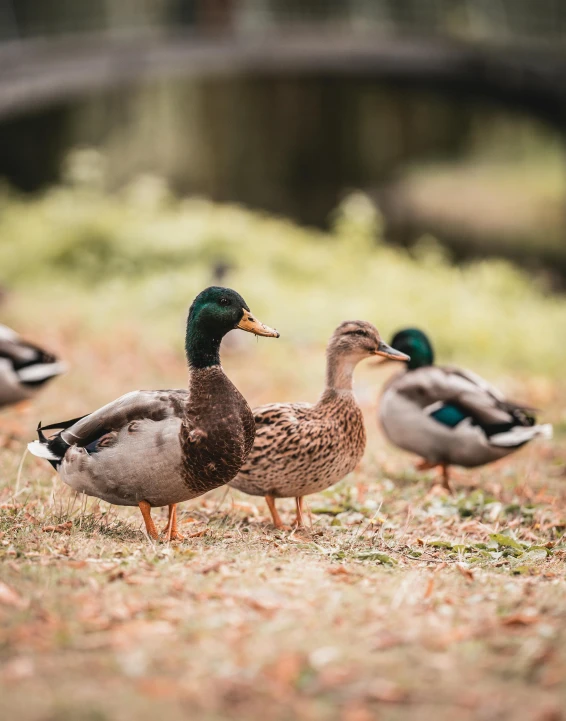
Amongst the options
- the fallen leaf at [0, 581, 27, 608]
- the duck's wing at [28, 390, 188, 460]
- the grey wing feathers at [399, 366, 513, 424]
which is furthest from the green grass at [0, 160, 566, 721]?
the grey wing feathers at [399, 366, 513, 424]

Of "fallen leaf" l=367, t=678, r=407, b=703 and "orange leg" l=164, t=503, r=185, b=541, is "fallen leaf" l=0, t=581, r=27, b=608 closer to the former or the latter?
"orange leg" l=164, t=503, r=185, b=541

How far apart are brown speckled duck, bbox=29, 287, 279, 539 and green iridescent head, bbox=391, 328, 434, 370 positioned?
221 cm

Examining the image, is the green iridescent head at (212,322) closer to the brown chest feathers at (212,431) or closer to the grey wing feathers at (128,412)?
the brown chest feathers at (212,431)

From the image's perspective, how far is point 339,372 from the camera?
178 inches

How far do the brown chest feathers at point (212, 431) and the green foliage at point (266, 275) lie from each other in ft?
19.4

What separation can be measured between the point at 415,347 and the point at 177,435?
8.36 feet

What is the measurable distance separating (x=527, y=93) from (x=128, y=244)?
9780mm

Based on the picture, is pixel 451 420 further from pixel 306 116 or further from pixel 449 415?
pixel 306 116

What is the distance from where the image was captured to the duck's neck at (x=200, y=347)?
12.5 feet

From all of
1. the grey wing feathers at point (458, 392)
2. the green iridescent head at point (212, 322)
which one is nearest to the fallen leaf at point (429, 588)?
the green iridescent head at point (212, 322)

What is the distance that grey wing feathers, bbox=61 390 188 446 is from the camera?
12.4 feet

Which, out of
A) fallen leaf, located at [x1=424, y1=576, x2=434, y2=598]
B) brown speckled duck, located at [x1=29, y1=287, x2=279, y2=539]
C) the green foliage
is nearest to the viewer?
fallen leaf, located at [x1=424, y1=576, x2=434, y2=598]

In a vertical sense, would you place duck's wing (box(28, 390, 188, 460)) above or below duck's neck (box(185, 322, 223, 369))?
below

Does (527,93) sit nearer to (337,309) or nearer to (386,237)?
(386,237)
